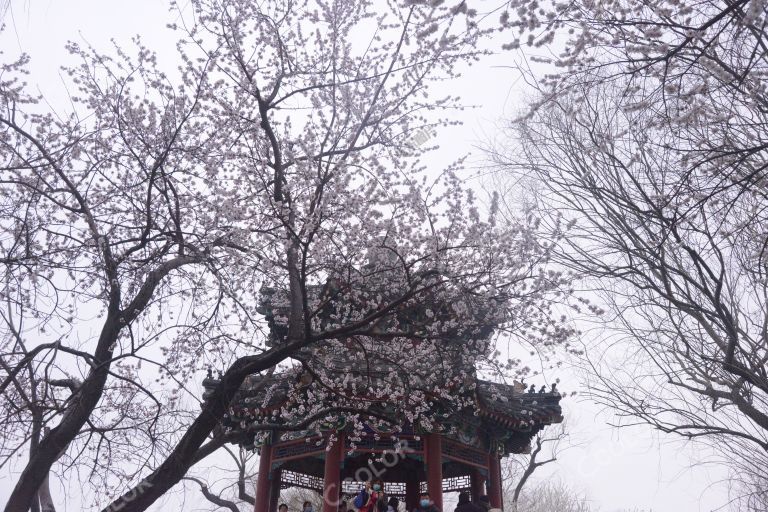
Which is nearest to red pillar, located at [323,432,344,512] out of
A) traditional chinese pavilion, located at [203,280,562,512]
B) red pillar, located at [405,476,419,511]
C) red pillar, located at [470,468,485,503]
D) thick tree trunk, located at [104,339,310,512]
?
traditional chinese pavilion, located at [203,280,562,512]

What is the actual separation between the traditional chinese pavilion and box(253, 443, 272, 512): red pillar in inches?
0.7

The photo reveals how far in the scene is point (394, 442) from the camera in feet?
33.2

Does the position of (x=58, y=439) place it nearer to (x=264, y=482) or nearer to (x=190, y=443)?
(x=190, y=443)

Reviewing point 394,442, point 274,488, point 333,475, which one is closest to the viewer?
point 333,475

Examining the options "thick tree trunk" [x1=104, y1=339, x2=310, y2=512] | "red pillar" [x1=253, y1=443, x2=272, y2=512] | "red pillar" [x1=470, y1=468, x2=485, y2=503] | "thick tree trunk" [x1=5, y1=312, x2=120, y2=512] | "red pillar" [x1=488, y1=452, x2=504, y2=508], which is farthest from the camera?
"red pillar" [x1=470, y1=468, x2=485, y2=503]

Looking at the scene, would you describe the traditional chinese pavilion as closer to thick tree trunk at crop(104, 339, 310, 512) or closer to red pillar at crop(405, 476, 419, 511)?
red pillar at crop(405, 476, 419, 511)

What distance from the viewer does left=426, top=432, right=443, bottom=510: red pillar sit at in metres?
9.71

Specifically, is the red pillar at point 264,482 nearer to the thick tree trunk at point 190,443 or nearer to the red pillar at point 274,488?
the red pillar at point 274,488

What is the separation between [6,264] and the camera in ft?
20.3

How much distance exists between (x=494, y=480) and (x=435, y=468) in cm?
181

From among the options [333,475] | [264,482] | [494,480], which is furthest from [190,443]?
[494,480]

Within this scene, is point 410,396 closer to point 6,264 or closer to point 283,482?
point 283,482

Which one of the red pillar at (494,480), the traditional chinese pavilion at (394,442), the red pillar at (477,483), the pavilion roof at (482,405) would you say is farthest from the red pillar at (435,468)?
the red pillar at (477,483)

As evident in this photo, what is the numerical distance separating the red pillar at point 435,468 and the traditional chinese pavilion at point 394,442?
15 millimetres
